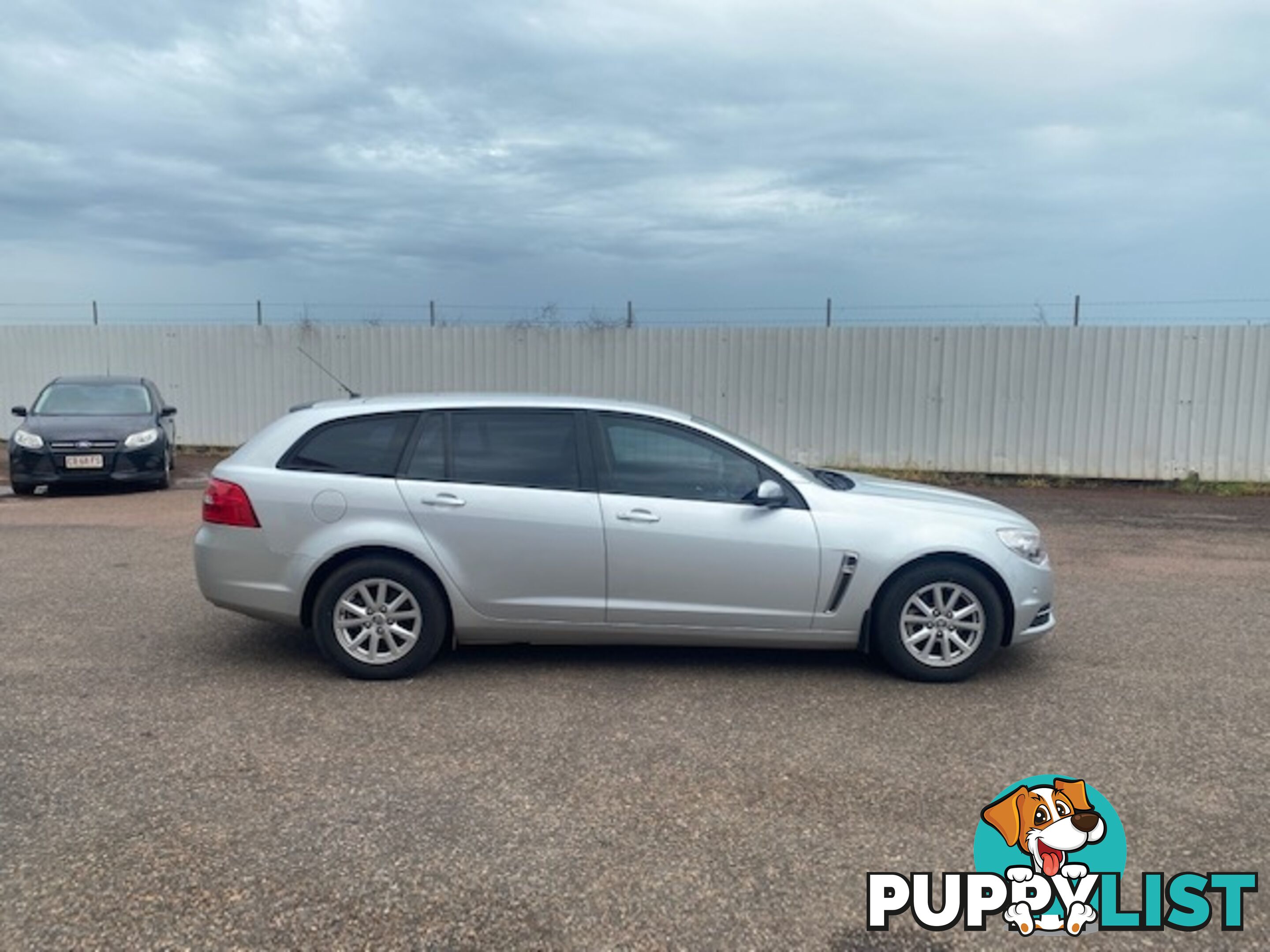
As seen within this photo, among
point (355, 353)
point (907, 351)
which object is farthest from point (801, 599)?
point (355, 353)

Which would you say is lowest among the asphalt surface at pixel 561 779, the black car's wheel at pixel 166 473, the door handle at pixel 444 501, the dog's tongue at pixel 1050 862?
the dog's tongue at pixel 1050 862

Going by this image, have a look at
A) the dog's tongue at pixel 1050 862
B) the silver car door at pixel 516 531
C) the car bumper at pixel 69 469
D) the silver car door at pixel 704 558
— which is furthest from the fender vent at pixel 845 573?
the car bumper at pixel 69 469

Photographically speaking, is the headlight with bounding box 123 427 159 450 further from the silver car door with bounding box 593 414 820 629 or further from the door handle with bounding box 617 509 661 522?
the door handle with bounding box 617 509 661 522

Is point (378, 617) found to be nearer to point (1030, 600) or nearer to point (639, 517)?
point (639, 517)

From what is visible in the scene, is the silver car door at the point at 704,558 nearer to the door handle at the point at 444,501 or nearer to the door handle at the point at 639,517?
the door handle at the point at 639,517

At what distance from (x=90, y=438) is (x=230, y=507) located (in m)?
8.02

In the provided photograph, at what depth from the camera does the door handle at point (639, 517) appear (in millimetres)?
4957

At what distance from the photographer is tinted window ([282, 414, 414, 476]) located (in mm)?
5090

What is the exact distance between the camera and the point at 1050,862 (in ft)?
10.7

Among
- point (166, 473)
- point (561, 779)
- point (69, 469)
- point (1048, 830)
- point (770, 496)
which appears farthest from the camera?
point (166, 473)

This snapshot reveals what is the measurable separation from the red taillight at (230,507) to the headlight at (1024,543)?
388cm

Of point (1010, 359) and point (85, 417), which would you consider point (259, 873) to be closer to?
point (85, 417)

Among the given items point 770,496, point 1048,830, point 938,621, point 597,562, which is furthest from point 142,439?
point 1048,830

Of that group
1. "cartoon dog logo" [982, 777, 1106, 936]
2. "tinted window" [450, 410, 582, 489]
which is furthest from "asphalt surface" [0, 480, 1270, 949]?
"tinted window" [450, 410, 582, 489]
